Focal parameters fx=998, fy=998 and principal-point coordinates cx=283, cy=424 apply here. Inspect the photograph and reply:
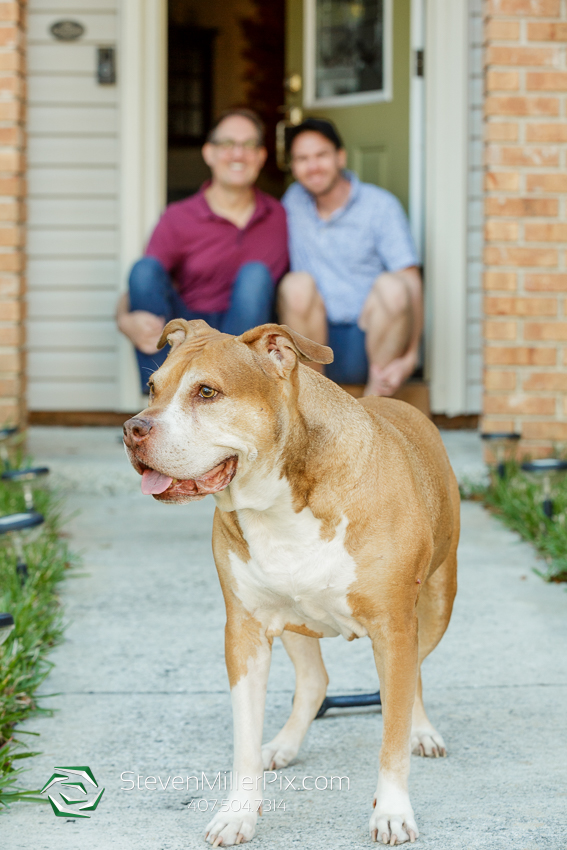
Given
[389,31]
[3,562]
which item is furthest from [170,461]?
[389,31]

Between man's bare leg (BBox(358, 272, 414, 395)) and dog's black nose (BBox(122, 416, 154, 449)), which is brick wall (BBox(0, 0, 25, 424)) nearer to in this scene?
man's bare leg (BBox(358, 272, 414, 395))

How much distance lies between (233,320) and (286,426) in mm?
3034

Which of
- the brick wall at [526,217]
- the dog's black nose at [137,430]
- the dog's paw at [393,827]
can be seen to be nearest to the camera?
the dog's black nose at [137,430]

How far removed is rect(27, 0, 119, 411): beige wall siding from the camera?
6.09 meters

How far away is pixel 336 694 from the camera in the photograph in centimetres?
282

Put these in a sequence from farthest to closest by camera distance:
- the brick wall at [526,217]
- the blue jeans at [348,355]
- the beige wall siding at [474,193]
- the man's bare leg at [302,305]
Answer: the beige wall siding at [474,193]
the blue jeans at [348,355]
the man's bare leg at [302,305]
the brick wall at [526,217]

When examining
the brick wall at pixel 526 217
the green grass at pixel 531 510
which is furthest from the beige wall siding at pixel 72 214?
the green grass at pixel 531 510

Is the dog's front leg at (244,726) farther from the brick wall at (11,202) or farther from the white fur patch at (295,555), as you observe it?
the brick wall at (11,202)

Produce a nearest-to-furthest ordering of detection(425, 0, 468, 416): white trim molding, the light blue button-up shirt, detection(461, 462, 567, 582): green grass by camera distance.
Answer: detection(461, 462, 567, 582): green grass, the light blue button-up shirt, detection(425, 0, 468, 416): white trim molding

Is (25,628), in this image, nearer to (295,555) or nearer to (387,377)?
(295,555)

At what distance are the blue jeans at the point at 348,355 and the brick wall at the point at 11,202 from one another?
1.60m

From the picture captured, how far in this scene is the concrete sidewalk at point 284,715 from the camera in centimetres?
209

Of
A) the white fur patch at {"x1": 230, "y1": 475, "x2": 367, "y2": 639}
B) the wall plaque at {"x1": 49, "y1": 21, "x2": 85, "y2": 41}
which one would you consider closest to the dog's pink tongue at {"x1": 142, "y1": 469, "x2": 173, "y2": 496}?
the white fur patch at {"x1": 230, "y1": 475, "x2": 367, "y2": 639}

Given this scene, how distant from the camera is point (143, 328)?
16.5 ft
